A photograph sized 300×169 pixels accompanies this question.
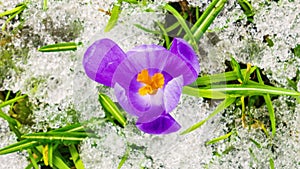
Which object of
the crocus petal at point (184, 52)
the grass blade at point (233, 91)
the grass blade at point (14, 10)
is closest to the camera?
the crocus petal at point (184, 52)

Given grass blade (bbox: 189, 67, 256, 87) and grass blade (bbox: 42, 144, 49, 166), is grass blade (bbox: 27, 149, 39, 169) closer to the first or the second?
grass blade (bbox: 42, 144, 49, 166)

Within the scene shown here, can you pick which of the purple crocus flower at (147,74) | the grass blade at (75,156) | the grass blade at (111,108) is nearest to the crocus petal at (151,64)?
the purple crocus flower at (147,74)

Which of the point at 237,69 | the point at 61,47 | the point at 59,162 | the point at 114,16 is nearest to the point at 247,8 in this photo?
the point at 237,69

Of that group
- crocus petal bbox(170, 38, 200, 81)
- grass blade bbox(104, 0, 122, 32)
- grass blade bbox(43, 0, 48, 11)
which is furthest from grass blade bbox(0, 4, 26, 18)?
crocus petal bbox(170, 38, 200, 81)

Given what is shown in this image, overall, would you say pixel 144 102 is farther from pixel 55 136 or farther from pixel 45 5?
pixel 45 5

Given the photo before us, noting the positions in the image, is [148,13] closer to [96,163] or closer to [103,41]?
[103,41]

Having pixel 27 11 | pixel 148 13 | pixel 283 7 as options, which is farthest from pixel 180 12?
pixel 27 11

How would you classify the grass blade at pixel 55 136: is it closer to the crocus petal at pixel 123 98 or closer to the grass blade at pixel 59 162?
the grass blade at pixel 59 162
